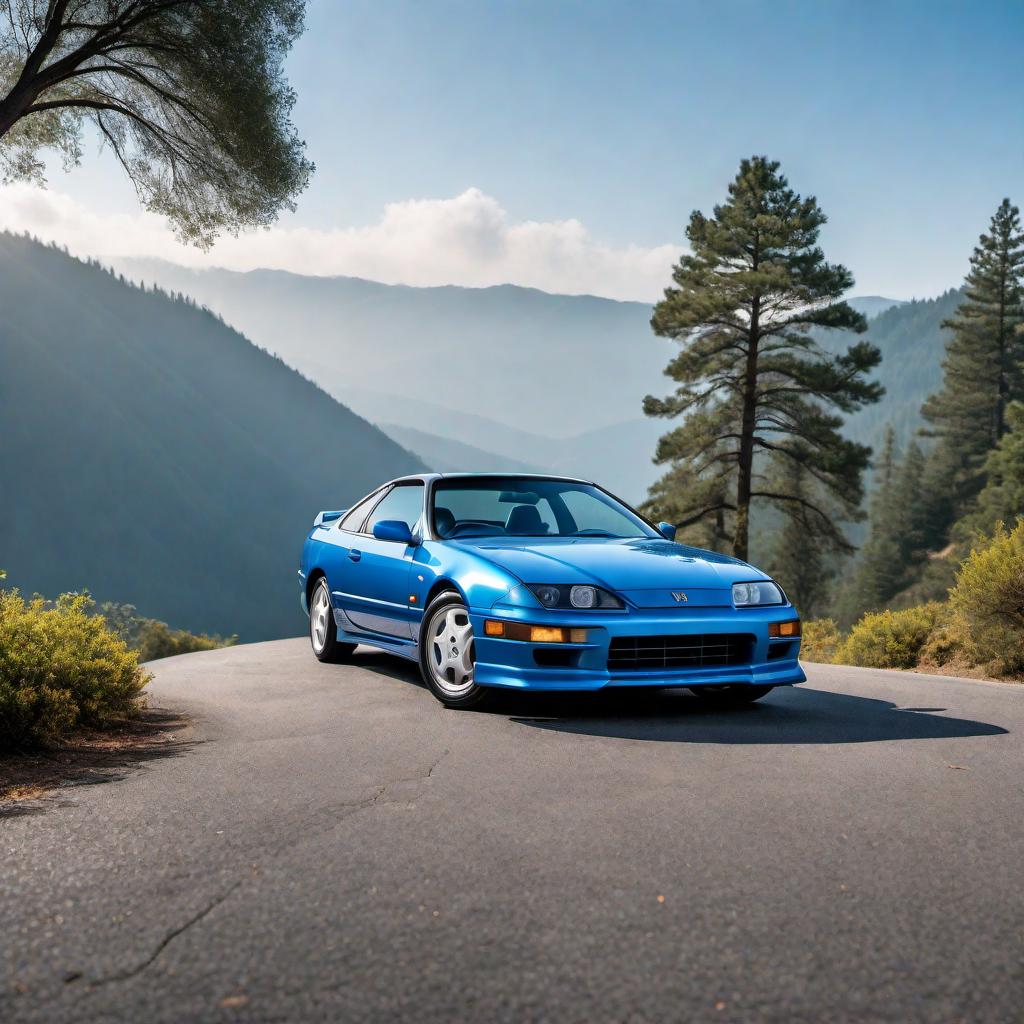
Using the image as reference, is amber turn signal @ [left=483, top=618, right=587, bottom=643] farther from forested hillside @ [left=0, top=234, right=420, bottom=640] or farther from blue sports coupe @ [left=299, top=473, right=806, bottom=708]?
forested hillside @ [left=0, top=234, right=420, bottom=640]

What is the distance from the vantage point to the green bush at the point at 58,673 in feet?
17.4

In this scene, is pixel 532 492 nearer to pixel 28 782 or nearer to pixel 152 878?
pixel 28 782

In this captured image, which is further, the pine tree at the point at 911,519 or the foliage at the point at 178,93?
the pine tree at the point at 911,519

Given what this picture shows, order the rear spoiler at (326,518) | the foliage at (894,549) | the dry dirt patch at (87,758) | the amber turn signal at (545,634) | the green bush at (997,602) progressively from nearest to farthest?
the dry dirt patch at (87,758)
the amber turn signal at (545,634)
the green bush at (997,602)
the rear spoiler at (326,518)
the foliage at (894,549)

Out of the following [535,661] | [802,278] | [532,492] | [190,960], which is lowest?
[190,960]

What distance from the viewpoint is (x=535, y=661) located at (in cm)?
595

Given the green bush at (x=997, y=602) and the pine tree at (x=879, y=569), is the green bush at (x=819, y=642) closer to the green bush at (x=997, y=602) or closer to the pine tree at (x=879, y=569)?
the green bush at (x=997, y=602)

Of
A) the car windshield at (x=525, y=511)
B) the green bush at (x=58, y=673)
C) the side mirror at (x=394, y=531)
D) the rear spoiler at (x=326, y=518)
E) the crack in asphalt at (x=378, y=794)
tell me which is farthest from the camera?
the rear spoiler at (x=326, y=518)

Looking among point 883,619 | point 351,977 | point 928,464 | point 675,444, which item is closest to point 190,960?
point 351,977

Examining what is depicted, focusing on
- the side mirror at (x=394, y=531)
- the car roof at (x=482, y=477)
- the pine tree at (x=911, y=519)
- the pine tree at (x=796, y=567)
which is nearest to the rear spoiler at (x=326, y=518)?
the car roof at (x=482, y=477)

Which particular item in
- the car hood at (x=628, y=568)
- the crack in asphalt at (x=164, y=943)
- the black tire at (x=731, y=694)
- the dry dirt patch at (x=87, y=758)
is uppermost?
the car hood at (x=628, y=568)

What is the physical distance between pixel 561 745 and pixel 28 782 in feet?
7.95

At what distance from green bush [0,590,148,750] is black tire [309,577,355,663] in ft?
6.72

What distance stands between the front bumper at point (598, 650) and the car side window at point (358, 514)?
2.49 m
